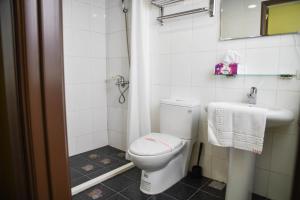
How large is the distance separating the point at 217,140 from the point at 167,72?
3.27 ft

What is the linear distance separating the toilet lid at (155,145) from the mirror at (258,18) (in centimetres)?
101

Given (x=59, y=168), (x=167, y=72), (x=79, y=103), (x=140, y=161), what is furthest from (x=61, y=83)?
(x=79, y=103)

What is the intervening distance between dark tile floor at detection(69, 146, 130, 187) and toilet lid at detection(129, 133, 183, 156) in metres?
0.67

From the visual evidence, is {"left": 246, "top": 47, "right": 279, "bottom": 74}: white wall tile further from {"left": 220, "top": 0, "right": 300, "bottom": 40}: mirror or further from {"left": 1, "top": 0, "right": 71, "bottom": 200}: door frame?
{"left": 1, "top": 0, "right": 71, "bottom": 200}: door frame

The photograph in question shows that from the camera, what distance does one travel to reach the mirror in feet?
4.79

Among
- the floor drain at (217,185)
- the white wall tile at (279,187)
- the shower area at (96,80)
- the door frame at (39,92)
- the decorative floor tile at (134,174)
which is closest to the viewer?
the door frame at (39,92)

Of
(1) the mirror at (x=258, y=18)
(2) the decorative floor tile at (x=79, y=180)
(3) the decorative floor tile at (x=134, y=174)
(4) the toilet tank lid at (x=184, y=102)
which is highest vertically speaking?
(1) the mirror at (x=258, y=18)

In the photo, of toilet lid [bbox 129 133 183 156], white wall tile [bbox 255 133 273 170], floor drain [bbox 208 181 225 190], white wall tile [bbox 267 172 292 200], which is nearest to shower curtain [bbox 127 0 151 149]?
toilet lid [bbox 129 133 183 156]

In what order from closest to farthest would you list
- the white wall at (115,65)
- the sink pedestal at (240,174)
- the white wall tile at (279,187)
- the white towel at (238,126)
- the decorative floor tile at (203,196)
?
the white towel at (238,126), the sink pedestal at (240,174), the white wall tile at (279,187), the decorative floor tile at (203,196), the white wall at (115,65)

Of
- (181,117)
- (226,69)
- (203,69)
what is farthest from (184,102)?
(226,69)

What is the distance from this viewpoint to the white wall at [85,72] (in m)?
2.40

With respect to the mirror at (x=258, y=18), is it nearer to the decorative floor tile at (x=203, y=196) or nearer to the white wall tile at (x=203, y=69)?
the white wall tile at (x=203, y=69)

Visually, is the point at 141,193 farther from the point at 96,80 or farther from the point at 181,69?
the point at 96,80

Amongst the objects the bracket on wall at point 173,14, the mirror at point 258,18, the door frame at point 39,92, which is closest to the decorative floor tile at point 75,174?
the door frame at point 39,92
